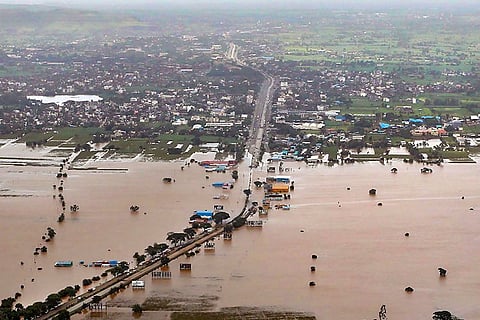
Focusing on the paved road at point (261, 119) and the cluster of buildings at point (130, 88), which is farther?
the cluster of buildings at point (130, 88)

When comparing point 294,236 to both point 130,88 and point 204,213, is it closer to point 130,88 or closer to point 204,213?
point 204,213

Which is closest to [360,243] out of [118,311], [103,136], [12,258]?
[118,311]

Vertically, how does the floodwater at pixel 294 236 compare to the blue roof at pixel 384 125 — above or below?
below

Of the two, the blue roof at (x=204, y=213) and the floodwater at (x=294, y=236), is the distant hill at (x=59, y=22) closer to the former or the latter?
the floodwater at (x=294, y=236)

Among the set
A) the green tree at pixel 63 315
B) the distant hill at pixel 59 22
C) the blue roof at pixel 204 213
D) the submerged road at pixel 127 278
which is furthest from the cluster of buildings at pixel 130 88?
the green tree at pixel 63 315

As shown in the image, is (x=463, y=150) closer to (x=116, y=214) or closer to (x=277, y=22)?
(x=116, y=214)

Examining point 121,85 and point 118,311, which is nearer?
point 118,311

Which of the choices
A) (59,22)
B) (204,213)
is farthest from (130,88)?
(59,22)
